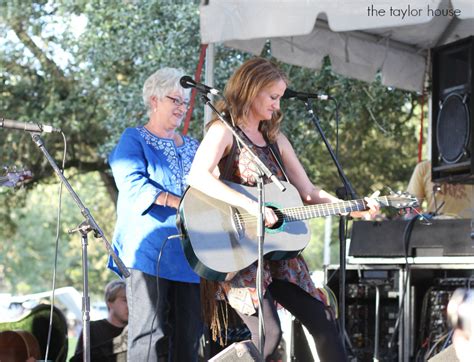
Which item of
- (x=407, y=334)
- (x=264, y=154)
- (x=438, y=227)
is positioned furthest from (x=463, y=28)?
(x=264, y=154)

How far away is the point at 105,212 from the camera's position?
914 inches

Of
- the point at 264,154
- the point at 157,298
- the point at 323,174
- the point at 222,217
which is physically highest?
the point at 323,174

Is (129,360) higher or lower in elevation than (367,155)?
lower

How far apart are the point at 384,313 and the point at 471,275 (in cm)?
73

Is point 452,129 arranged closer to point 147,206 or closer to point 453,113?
point 453,113

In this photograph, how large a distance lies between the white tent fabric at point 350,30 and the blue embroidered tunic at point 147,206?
54.7 inches

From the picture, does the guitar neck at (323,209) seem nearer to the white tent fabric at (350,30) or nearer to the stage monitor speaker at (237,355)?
the stage monitor speaker at (237,355)

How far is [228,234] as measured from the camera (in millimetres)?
4137

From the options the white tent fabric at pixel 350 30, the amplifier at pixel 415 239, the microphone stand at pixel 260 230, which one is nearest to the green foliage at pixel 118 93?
the white tent fabric at pixel 350 30

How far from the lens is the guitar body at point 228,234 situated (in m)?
4.05

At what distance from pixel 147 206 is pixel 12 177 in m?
0.69

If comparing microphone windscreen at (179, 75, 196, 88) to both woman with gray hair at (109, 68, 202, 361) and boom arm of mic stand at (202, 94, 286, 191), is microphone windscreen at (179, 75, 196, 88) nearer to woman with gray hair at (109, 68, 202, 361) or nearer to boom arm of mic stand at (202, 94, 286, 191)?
boom arm of mic stand at (202, 94, 286, 191)

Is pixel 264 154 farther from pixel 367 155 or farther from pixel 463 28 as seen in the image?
pixel 367 155

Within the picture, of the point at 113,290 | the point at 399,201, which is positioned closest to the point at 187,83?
the point at 399,201
